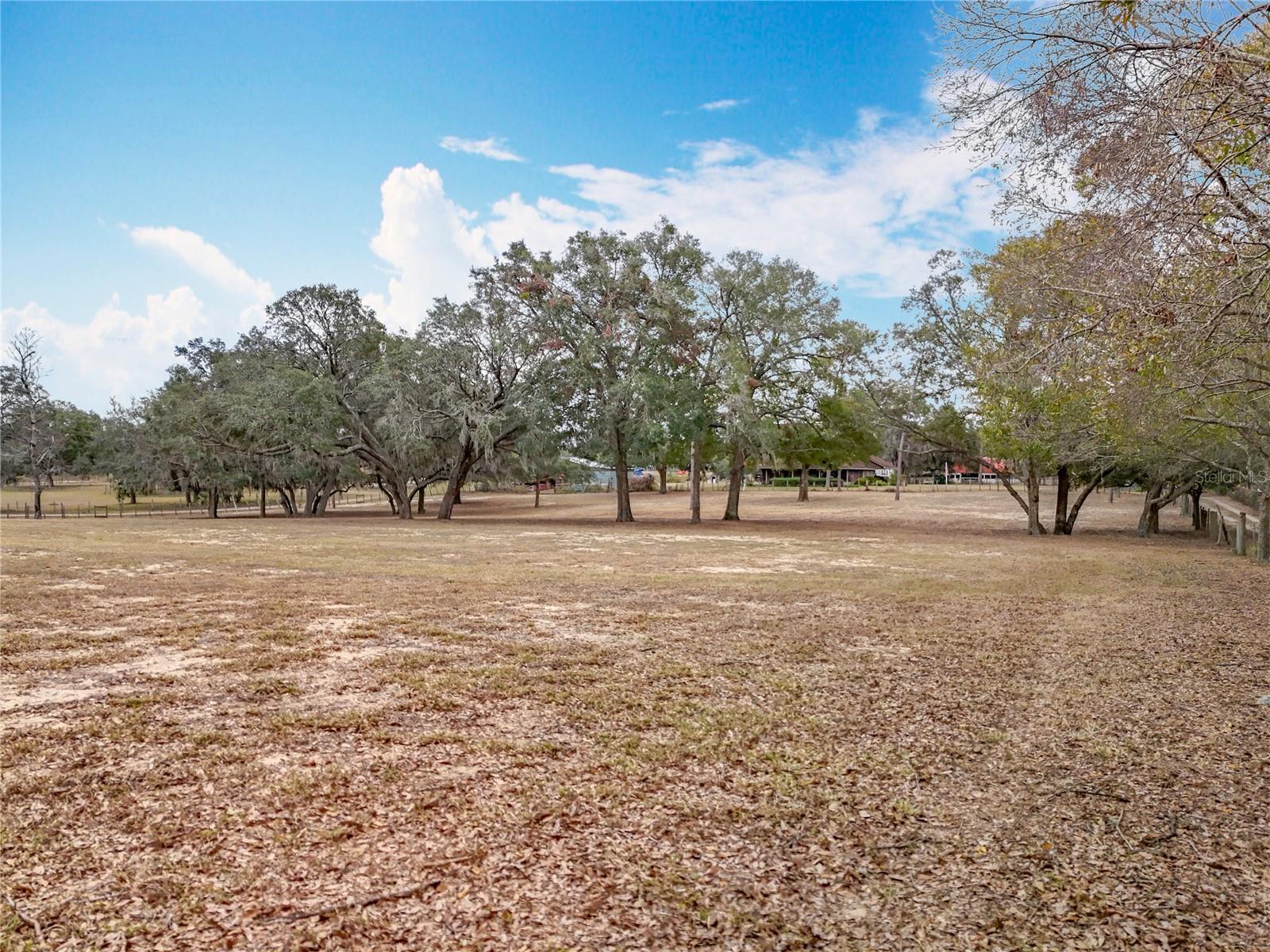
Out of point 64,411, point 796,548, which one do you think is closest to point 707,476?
point 64,411

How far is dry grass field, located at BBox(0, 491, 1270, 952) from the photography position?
2.82 meters

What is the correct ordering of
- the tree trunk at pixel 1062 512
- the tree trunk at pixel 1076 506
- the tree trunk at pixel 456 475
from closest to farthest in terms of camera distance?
the tree trunk at pixel 1076 506, the tree trunk at pixel 1062 512, the tree trunk at pixel 456 475

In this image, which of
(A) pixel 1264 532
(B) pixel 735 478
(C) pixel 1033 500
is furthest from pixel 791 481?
(A) pixel 1264 532

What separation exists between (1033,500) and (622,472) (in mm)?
14637

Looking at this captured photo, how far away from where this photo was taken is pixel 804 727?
16.0 ft

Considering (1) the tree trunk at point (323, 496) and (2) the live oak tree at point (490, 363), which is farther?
(1) the tree trunk at point (323, 496)

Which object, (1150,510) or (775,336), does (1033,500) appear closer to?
(1150,510)

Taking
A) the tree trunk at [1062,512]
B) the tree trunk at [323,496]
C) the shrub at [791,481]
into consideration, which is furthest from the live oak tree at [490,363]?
the shrub at [791,481]

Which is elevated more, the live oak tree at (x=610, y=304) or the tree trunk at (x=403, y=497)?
the live oak tree at (x=610, y=304)

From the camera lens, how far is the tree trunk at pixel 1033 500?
78.1 ft

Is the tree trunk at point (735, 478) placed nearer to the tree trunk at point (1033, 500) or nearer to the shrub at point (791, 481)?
the tree trunk at point (1033, 500)

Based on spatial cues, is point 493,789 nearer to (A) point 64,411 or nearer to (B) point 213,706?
(B) point 213,706

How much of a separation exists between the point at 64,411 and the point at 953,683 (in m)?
62.3

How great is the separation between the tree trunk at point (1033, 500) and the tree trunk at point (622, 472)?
1360 cm
